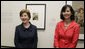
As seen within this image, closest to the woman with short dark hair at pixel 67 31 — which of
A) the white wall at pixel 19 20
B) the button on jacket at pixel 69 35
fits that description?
the button on jacket at pixel 69 35

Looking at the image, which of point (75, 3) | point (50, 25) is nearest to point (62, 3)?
point (75, 3)

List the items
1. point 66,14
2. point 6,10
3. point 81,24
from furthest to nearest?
point 6,10, point 81,24, point 66,14

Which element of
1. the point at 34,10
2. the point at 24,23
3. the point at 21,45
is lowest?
the point at 21,45

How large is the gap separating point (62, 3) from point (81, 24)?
475 mm

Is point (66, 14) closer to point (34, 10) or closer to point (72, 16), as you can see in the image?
point (72, 16)

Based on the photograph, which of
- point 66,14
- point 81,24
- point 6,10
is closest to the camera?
point 66,14

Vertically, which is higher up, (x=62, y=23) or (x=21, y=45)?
(x=62, y=23)

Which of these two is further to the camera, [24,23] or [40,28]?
[40,28]

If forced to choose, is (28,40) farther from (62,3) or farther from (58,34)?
(62,3)

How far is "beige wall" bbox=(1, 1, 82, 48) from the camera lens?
2.82 meters

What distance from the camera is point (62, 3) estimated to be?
279cm

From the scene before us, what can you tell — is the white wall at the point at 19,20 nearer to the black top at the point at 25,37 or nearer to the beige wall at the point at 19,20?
the beige wall at the point at 19,20

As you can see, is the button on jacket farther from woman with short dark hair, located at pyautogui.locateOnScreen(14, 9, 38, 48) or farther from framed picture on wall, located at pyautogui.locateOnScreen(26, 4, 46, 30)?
framed picture on wall, located at pyautogui.locateOnScreen(26, 4, 46, 30)

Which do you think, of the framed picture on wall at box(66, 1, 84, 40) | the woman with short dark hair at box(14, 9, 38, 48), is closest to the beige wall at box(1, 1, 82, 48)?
the framed picture on wall at box(66, 1, 84, 40)
